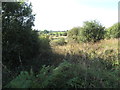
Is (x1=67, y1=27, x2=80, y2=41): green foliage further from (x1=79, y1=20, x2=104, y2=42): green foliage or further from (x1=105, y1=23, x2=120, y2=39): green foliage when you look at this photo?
(x1=105, y1=23, x2=120, y2=39): green foliage

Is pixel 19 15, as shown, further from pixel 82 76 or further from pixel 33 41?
pixel 82 76

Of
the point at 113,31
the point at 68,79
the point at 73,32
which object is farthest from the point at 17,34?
the point at 73,32

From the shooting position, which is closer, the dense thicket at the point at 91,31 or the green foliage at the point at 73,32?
the dense thicket at the point at 91,31

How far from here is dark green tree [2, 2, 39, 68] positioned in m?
5.29

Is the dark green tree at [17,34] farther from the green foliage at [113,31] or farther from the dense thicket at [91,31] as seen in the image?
the green foliage at [113,31]

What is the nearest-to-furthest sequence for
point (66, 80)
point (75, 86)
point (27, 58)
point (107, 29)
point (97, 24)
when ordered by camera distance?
1. point (75, 86)
2. point (66, 80)
3. point (27, 58)
4. point (97, 24)
5. point (107, 29)

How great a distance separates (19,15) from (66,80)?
3.78 m

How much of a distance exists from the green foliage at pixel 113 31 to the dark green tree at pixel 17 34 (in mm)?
8687

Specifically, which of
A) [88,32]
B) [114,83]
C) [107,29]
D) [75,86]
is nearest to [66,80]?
[75,86]

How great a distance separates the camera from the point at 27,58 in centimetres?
607

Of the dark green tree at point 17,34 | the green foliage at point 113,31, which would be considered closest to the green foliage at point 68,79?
the dark green tree at point 17,34

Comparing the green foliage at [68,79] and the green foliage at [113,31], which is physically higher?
the green foliage at [113,31]

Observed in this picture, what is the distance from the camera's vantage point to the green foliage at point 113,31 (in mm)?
12427

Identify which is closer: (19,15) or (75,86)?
(75,86)
